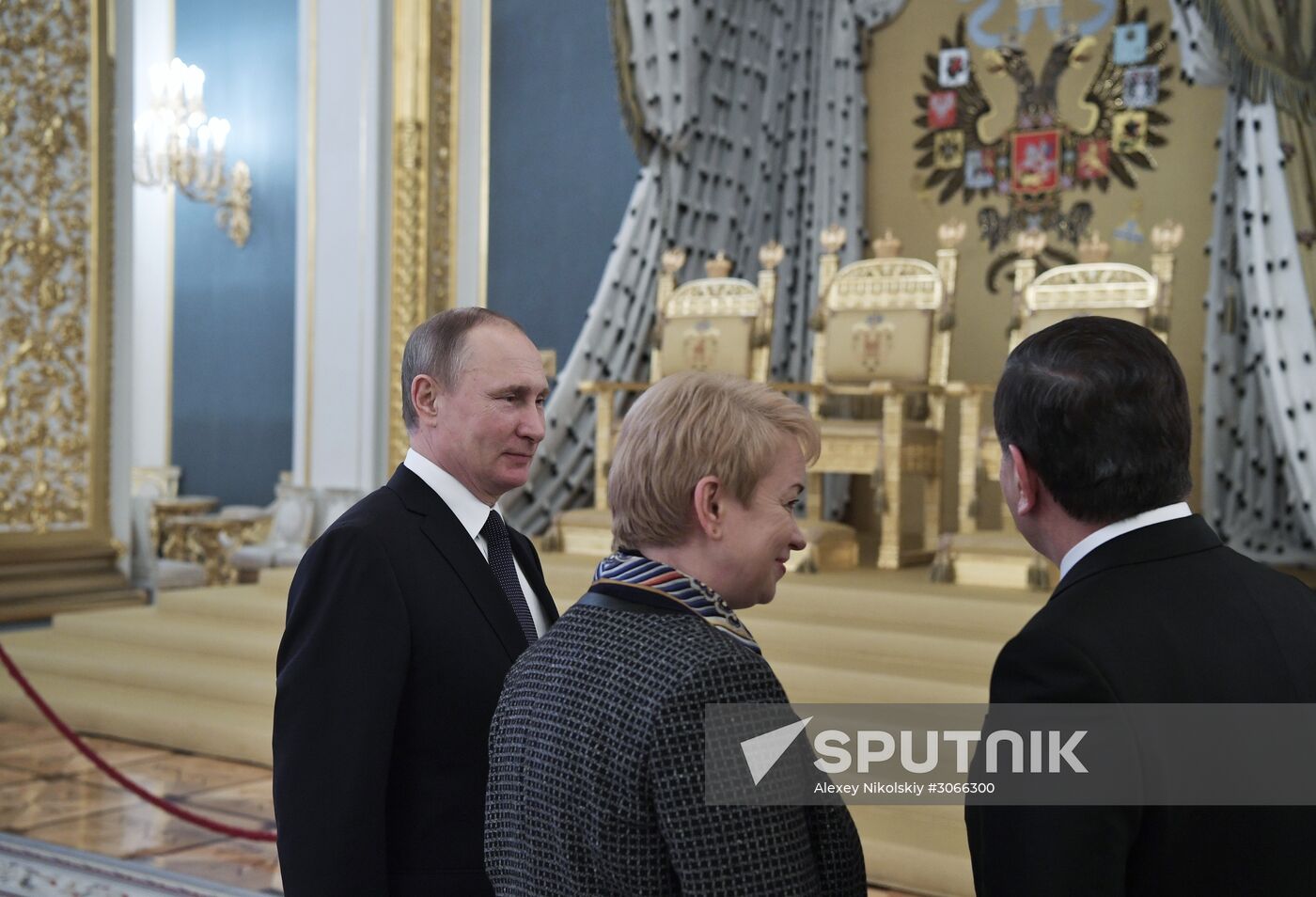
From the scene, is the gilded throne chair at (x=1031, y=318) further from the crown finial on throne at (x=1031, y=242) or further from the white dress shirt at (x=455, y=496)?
the white dress shirt at (x=455, y=496)

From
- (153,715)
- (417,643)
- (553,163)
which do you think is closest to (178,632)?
(153,715)

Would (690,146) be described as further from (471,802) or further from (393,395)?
(471,802)

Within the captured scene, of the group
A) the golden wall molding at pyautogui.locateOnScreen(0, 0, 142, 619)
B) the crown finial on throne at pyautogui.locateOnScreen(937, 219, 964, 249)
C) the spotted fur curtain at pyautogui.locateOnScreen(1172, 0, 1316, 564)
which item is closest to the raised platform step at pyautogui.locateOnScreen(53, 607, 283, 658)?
the golden wall molding at pyautogui.locateOnScreen(0, 0, 142, 619)

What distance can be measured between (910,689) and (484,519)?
2642 mm

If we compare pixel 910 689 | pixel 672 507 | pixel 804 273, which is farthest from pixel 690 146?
pixel 672 507

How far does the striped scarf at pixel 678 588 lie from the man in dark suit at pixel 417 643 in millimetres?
428

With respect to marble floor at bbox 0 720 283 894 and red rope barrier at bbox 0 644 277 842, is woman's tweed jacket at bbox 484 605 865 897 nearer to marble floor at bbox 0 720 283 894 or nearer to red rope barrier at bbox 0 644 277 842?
red rope barrier at bbox 0 644 277 842

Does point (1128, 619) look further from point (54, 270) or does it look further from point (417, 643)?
point (54, 270)

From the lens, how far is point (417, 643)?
166 cm

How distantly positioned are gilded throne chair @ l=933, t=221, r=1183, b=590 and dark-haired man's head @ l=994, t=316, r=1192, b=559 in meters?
3.97

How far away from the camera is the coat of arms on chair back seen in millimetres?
6719

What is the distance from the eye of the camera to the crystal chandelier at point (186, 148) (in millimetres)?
8852

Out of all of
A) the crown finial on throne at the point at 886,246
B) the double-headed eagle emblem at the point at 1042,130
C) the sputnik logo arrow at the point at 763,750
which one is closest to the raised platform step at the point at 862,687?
the crown finial on throne at the point at 886,246

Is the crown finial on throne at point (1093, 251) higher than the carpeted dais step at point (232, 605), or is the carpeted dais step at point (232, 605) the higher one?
the crown finial on throne at point (1093, 251)
